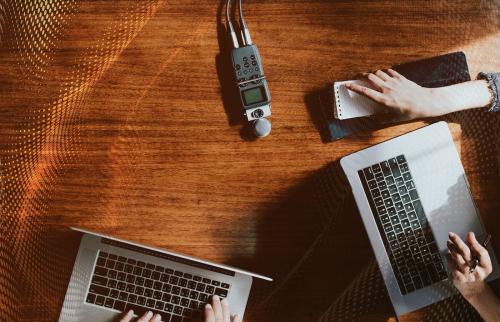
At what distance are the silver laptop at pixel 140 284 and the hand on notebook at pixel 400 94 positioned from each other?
469 mm

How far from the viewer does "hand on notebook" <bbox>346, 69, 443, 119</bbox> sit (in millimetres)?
1053

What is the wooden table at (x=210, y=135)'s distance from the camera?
1.08 m

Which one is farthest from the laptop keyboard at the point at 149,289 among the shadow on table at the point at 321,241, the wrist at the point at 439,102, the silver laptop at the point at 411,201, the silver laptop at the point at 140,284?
the wrist at the point at 439,102

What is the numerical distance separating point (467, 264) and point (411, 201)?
17 cm

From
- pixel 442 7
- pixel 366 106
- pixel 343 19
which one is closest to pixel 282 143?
pixel 366 106

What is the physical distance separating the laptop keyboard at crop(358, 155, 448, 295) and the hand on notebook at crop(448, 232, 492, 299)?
28 millimetres

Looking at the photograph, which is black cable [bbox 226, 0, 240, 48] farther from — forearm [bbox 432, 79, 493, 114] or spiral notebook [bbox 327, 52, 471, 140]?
forearm [bbox 432, 79, 493, 114]

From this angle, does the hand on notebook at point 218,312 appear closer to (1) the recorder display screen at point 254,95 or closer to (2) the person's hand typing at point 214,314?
(2) the person's hand typing at point 214,314

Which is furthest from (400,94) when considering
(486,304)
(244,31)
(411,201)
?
(486,304)

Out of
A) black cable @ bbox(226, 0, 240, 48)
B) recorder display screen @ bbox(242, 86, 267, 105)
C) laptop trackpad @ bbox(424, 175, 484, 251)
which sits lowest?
laptop trackpad @ bbox(424, 175, 484, 251)

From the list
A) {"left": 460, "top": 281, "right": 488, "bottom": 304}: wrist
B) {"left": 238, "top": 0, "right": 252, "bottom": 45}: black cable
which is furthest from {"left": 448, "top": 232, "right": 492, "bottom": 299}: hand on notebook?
{"left": 238, "top": 0, "right": 252, "bottom": 45}: black cable

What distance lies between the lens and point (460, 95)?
1.06m

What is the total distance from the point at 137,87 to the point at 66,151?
0.69ft

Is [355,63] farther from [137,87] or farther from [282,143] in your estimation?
[137,87]
